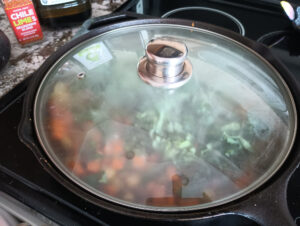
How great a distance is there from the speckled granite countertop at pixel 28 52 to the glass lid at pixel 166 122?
0.32 meters

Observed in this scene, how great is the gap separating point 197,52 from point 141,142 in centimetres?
41

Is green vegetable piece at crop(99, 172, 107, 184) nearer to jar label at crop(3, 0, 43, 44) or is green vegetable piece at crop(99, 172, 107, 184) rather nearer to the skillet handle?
the skillet handle

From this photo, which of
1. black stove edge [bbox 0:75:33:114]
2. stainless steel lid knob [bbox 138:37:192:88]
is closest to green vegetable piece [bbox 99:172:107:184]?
stainless steel lid knob [bbox 138:37:192:88]

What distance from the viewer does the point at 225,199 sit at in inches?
24.2

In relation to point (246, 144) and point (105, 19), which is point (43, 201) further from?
point (105, 19)

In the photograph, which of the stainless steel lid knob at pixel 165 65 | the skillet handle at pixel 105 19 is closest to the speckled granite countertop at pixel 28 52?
the skillet handle at pixel 105 19

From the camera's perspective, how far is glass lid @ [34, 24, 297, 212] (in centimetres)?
66

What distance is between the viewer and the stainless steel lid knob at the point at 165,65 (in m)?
0.74

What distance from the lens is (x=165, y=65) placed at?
2.43 feet

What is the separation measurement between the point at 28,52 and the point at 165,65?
76 centimetres

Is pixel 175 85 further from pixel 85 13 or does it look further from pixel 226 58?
pixel 85 13

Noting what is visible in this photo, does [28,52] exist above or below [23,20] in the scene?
below

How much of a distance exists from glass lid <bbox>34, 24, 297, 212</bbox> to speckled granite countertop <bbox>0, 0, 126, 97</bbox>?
316 millimetres

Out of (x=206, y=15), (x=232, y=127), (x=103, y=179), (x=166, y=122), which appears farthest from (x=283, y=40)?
(x=103, y=179)
